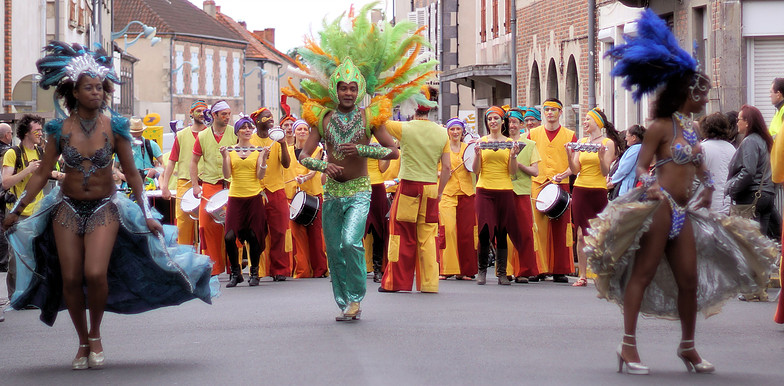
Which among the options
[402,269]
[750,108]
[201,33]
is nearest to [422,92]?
[402,269]

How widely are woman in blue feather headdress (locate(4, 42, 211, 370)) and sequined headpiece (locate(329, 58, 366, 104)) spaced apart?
2386mm

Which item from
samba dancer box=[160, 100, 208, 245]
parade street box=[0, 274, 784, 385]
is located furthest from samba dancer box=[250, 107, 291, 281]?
parade street box=[0, 274, 784, 385]

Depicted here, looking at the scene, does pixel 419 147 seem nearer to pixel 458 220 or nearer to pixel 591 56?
pixel 458 220

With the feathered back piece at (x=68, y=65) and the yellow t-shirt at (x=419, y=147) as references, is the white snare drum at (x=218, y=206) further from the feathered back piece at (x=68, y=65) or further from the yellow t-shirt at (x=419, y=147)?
the feathered back piece at (x=68, y=65)

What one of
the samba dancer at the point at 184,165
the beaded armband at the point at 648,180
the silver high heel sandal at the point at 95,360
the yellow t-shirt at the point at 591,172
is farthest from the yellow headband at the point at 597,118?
the silver high heel sandal at the point at 95,360

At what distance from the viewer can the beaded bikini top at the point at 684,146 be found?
799cm

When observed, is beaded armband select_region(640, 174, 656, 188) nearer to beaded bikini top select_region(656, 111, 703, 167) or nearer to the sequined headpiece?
beaded bikini top select_region(656, 111, 703, 167)

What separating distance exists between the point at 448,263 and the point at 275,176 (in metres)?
2.21

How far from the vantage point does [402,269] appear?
1388cm

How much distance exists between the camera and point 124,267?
29.0 feet

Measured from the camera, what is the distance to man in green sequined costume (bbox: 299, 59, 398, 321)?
10727 millimetres

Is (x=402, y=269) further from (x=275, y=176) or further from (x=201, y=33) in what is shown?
(x=201, y=33)

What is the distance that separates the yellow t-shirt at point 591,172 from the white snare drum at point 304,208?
3341mm

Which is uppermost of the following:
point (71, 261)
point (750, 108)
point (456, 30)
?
point (456, 30)
